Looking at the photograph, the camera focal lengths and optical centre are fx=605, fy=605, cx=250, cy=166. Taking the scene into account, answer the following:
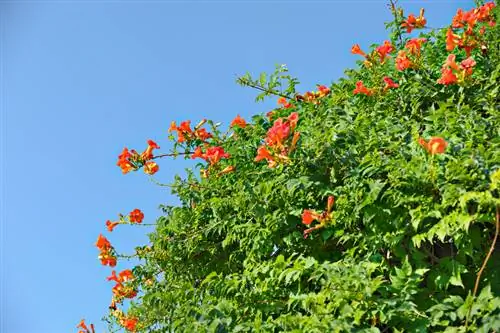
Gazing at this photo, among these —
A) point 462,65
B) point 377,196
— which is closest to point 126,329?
point 377,196

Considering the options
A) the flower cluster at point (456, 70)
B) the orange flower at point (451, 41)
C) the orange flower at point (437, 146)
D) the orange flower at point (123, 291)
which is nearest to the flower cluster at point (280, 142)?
the orange flower at point (437, 146)

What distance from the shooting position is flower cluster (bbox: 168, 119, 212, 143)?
15.9 feet

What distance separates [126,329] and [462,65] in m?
3.17

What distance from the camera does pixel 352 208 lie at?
3.42m

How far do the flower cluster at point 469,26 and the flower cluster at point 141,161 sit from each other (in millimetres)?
2333

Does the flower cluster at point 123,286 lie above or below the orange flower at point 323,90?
below

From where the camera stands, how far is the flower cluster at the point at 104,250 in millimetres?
4816

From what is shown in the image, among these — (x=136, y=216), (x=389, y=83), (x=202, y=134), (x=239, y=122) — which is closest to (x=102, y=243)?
(x=136, y=216)

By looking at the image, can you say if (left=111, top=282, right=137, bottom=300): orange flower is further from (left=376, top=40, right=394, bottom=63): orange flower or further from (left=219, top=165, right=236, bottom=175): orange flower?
(left=376, top=40, right=394, bottom=63): orange flower

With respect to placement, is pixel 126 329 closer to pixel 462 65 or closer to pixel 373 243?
pixel 373 243

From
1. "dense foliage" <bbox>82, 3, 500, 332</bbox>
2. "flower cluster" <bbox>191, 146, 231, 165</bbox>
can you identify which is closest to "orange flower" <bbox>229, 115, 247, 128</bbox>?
"dense foliage" <bbox>82, 3, 500, 332</bbox>

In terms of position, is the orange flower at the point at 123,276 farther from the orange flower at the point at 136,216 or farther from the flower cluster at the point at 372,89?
the flower cluster at the point at 372,89

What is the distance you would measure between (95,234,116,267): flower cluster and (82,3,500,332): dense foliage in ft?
0.04

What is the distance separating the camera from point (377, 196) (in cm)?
325
